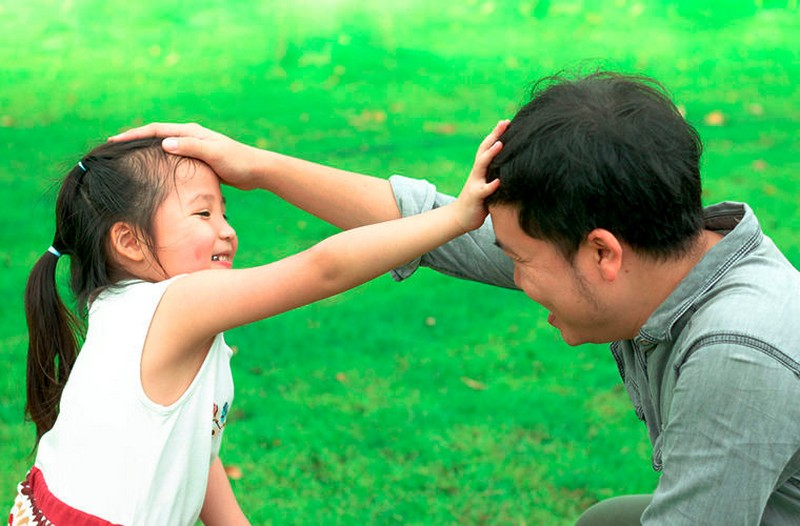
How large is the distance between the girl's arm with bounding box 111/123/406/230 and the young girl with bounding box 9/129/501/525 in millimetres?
74

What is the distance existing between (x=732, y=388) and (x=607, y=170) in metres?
0.49

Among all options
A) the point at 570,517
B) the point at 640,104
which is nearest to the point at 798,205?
the point at 570,517


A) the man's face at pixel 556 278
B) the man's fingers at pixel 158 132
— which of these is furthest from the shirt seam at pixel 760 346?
the man's fingers at pixel 158 132

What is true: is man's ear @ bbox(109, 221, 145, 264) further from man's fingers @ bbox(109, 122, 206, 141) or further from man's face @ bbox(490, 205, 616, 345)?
man's face @ bbox(490, 205, 616, 345)

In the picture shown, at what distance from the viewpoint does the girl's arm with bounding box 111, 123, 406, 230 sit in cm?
286

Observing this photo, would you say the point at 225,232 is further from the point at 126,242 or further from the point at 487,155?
the point at 487,155

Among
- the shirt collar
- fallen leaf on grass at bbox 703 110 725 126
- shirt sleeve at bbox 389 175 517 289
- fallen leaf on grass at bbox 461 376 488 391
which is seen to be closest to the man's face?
the shirt collar

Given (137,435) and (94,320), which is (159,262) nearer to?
(94,320)

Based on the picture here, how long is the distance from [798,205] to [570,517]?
3.62 meters

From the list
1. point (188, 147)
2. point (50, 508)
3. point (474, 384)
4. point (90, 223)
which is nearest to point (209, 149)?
point (188, 147)

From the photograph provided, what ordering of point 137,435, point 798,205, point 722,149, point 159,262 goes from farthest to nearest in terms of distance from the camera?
point 722,149 → point 798,205 → point 159,262 → point 137,435

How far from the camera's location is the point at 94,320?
2689mm

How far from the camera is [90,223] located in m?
2.78

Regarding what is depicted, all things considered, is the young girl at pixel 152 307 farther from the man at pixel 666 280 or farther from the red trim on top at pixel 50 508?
the man at pixel 666 280
